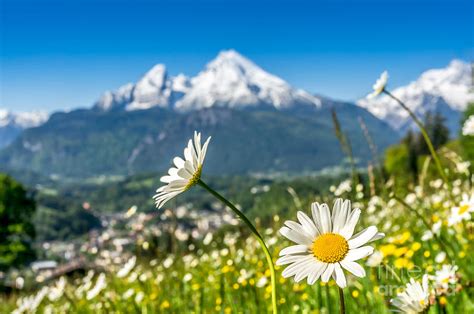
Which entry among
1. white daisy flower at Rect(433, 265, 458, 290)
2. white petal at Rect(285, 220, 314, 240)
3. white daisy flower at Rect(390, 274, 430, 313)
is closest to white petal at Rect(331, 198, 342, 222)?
white petal at Rect(285, 220, 314, 240)

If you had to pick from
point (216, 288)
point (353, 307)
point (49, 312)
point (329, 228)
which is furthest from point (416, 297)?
point (49, 312)

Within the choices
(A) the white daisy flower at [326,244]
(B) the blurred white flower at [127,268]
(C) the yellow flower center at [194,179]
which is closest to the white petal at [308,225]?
(A) the white daisy flower at [326,244]

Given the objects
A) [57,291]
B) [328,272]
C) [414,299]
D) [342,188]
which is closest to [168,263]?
[57,291]

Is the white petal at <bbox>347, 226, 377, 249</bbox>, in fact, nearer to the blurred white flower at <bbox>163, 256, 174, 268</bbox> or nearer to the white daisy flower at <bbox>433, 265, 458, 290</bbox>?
the white daisy flower at <bbox>433, 265, 458, 290</bbox>

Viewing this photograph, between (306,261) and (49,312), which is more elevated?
(306,261)

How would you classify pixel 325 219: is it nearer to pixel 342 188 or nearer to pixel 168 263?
pixel 342 188

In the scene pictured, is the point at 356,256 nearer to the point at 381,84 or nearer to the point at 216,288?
the point at 381,84

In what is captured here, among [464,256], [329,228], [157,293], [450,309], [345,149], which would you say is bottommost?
[157,293]
